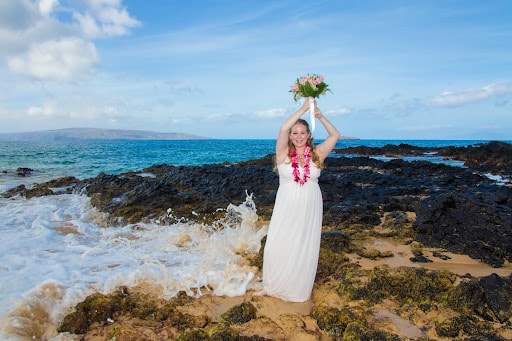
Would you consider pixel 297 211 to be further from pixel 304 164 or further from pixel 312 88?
pixel 312 88

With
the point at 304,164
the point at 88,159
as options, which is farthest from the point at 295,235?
the point at 88,159

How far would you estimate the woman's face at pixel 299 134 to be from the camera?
4.74m

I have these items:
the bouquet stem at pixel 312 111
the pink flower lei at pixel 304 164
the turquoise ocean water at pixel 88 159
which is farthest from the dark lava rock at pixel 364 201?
the turquoise ocean water at pixel 88 159

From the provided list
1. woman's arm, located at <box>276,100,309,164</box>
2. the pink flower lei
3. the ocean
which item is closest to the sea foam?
the ocean

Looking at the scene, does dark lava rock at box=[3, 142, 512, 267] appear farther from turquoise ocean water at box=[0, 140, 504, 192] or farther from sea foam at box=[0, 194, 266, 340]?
turquoise ocean water at box=[0, 140, 504, 192]

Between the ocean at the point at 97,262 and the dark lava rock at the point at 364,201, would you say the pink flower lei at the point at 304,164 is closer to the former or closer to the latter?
the ocean at the point at 97,262

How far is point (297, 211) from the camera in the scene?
4734 mm

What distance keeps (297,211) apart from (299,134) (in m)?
1.02

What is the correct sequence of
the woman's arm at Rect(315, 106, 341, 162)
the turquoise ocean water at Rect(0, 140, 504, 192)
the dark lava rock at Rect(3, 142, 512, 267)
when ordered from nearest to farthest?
the woman's arm at Rect(315, 106, 341, 162) < the dark lava rock at Rect(3, 142, 512, 267) < the turquoise ocean water at Rect(0, 140, 504, 192)

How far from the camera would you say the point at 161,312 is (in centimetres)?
450

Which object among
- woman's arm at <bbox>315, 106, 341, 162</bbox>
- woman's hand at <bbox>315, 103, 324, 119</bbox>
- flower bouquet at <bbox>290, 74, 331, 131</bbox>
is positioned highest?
flower bouquet at <bbox>290, 74, 331, 131</bbox>

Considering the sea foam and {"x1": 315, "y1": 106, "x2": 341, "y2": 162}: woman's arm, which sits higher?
{"x1": 315, "y1": 106, "x2": 341, "y2": 162}: woman's arm

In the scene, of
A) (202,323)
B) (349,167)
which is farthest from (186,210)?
(349,167)

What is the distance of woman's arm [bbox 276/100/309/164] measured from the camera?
15.3ft
